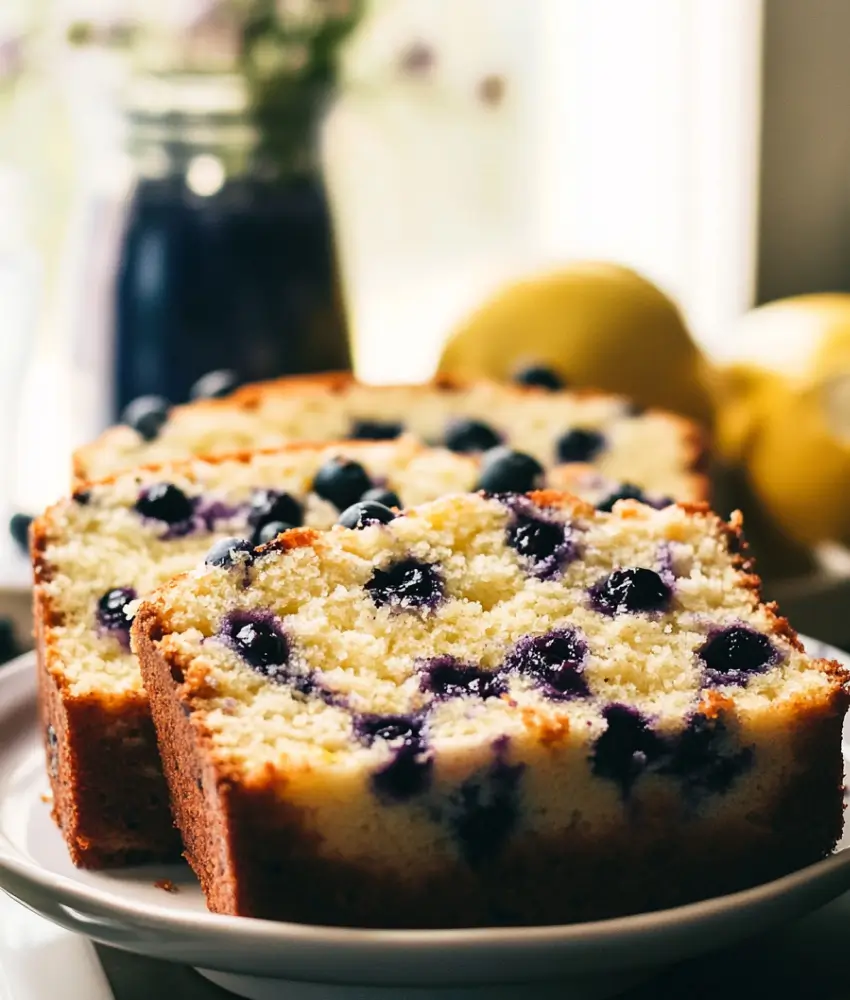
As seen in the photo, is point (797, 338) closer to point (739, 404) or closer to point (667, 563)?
point (739, 404)

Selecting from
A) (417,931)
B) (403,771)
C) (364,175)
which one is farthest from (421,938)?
(364,175)

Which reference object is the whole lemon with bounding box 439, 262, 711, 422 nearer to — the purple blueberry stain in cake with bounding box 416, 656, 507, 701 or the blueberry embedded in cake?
the blueberry embedded in cake

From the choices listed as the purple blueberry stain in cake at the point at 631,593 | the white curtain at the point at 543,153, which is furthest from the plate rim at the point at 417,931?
the white curtain at the point at 543,153

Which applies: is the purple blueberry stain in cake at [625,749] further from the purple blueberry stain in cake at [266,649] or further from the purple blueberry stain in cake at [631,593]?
the purple blueberry stain in cake at [266,649]

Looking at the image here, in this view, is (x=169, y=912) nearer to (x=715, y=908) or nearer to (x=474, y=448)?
(x=715, y=908)

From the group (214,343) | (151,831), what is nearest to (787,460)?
(214,343)
